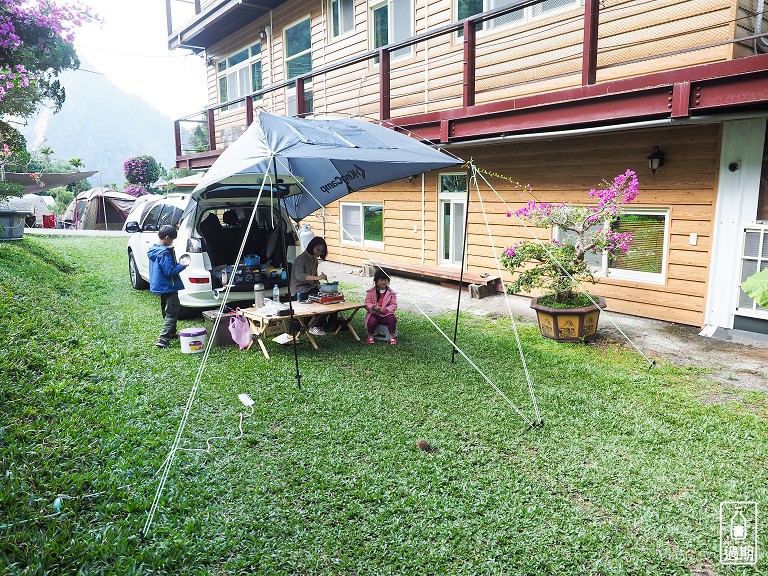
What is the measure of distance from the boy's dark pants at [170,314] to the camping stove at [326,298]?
1635mm

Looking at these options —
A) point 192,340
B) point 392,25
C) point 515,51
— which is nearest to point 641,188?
point 515,51

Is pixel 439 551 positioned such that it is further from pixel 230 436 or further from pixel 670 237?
pixel 670 237

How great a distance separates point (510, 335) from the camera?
711 cm

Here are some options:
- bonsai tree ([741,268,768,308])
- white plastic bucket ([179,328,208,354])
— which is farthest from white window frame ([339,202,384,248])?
bonsai tree ([741,268,768,308])

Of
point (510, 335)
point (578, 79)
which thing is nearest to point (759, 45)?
point (578, 79)

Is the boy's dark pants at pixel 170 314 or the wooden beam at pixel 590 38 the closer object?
the wooden beam at pixel 590 38

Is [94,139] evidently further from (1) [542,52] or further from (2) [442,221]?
(1) [542,52]

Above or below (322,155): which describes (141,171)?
above

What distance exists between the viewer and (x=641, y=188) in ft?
24.6

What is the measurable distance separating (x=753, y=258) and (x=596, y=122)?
8.13 ft

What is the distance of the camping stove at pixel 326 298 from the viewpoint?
6746mm

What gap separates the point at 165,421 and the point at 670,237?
21.3 ft

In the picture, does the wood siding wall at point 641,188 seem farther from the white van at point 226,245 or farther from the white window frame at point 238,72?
the white window frame at point 238,72

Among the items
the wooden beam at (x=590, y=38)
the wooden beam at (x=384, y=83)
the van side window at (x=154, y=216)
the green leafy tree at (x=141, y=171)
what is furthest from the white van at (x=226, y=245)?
the green leafy tree at (x=141, y=171)
